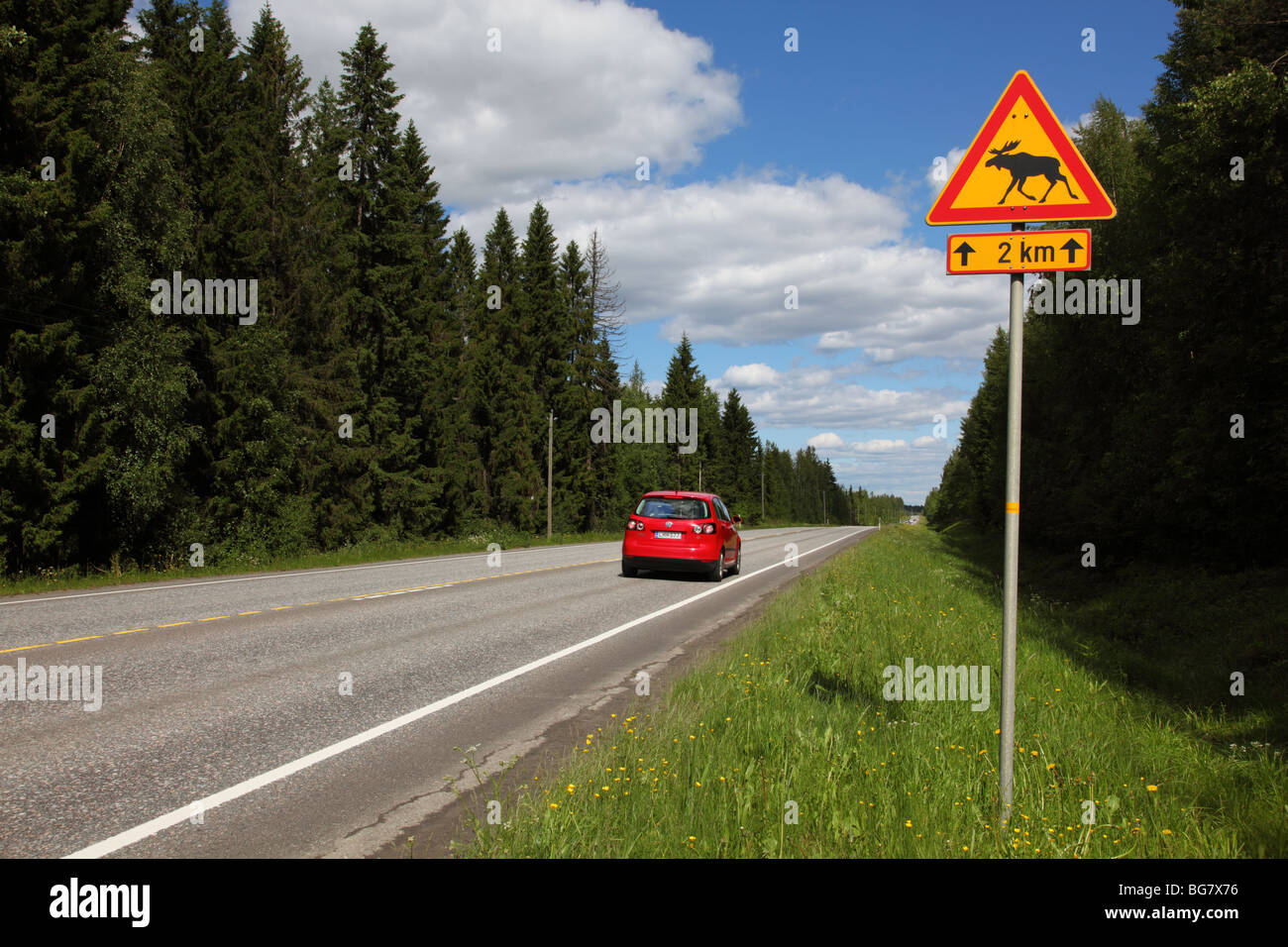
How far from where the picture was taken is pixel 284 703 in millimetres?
Result: 6098

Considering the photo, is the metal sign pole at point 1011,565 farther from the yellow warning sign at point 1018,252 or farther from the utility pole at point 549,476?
the utility pole at point 549,476

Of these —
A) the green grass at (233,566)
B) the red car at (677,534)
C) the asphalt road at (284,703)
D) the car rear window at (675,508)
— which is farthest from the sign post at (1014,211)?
the green grass at (233,566)

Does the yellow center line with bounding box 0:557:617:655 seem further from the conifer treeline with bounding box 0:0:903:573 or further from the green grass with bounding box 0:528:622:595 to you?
the conifer treeline with bounding box 0:0:903:573

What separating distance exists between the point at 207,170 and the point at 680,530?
2106 cm

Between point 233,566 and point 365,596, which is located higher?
point 365,596

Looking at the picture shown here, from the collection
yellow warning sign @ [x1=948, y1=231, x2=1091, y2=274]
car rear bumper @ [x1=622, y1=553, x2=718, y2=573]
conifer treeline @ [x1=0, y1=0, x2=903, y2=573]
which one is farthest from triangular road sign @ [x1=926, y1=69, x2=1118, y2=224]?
conifer treeline @ [x1=0, y1=0, x2=903, y2=573]

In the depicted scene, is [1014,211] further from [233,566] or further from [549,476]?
[549,476]

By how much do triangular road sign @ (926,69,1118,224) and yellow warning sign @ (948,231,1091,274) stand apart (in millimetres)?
119

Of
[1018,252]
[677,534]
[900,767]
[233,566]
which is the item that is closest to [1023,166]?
[1018,252]

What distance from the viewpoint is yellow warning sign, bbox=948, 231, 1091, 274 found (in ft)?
12.1

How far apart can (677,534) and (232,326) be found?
60.0 feet

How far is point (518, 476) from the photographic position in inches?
1802

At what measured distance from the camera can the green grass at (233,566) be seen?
15234mm

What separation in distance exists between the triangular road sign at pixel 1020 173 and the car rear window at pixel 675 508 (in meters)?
12.8
